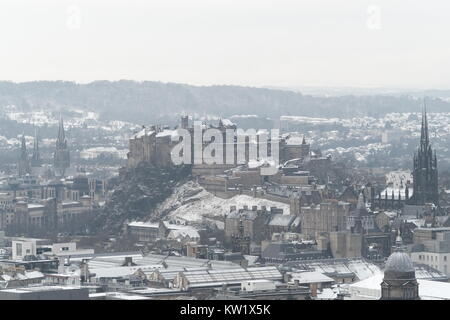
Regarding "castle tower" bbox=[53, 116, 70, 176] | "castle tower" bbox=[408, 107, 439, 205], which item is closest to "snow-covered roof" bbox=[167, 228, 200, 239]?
"castle tower" bbox=[408, 107, 439, 205]

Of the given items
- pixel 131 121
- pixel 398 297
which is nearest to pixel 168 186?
pixel 398 297

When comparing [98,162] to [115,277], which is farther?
[98,162]

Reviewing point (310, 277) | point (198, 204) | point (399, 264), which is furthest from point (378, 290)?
point (198, 204)

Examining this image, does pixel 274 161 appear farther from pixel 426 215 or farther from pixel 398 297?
pixel 398 297

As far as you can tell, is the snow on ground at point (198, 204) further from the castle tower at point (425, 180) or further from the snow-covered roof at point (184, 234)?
the castle tower at point (425, 180)
